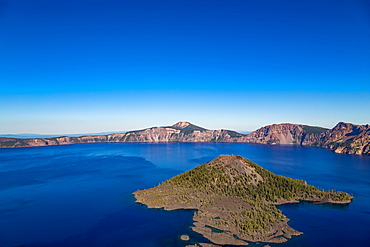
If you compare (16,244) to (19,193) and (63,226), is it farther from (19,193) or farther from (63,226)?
(19,193)

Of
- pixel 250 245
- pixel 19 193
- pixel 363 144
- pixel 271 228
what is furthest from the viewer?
pixel 363 144

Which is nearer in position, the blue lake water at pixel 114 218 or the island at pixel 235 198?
the blue lake water at pixel 114 218

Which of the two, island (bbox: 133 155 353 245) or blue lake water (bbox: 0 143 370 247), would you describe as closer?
blue lake water (bbox: 0 143 370 247)

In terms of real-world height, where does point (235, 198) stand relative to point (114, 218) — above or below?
above

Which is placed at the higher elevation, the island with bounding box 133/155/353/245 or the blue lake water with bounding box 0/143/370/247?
the island with bounding box 133/155/353/245

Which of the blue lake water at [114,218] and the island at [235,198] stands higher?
the island at [235,198]

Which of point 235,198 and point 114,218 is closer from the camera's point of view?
point 114,218

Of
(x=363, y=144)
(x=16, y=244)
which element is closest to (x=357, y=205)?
(x=16, y=244)

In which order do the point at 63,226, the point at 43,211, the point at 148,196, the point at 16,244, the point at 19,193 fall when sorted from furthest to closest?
1. the point at 19,193
2. the point at 148,196
3. the point at 43,211
4. the point at 63,226
5. the point at 16,244
